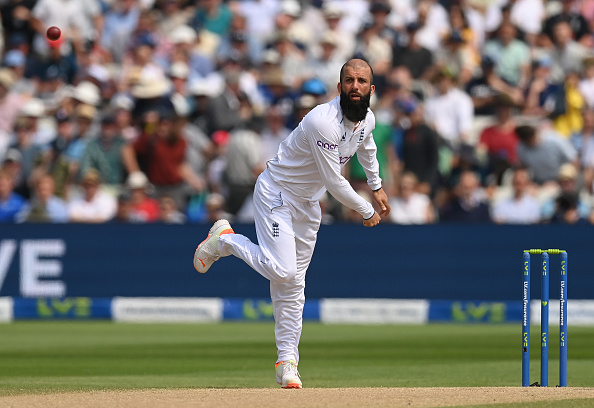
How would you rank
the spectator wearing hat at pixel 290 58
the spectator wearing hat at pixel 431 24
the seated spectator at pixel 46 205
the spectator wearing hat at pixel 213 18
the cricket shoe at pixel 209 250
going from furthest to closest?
the spectator wearing hat at pixel 213 18
the spectator wearing hat at pixel 431 24
the spectator wearing hat at pixel 290 58
the seated spectator at pixel 46 205
the cricket shoe at pixel 209 250

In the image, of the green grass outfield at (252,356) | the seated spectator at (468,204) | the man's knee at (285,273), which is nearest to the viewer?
the man's knee at (285,273)

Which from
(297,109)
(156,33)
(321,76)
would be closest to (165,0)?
(156,33)

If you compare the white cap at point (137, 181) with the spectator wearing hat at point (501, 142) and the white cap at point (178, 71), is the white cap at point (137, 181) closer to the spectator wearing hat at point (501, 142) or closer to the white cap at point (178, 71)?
the white cap at point (178, 71)

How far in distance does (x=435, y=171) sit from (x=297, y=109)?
2.06 metres

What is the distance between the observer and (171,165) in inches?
606

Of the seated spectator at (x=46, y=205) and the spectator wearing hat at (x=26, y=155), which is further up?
the spectator wearing hat at (x=26, y=155)

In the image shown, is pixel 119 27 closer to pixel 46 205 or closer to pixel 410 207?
pixel 46 205

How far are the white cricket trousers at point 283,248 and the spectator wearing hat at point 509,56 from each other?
30.7ft

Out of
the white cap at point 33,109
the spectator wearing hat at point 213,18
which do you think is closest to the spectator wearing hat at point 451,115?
the spectator wearing hat at point 213,18

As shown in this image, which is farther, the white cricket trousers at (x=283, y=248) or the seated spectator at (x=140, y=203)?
the seated spectator at (x=140, y=203)

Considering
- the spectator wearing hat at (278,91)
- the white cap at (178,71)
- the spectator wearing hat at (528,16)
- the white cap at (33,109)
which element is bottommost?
the white cap at (33,109)

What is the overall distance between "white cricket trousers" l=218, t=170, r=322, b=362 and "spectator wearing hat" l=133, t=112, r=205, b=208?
7374mm

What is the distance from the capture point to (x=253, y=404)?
6758 millimetres

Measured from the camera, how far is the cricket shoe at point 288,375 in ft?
25.7
